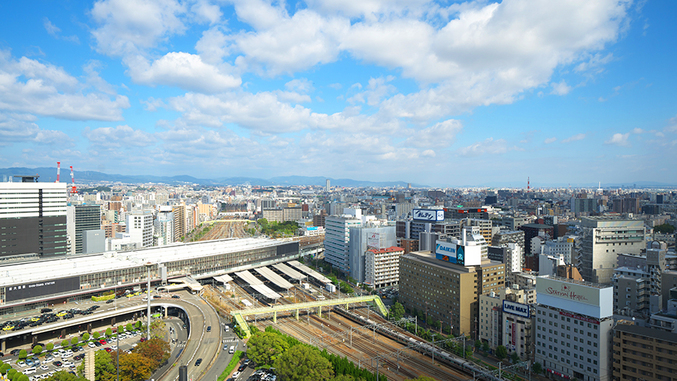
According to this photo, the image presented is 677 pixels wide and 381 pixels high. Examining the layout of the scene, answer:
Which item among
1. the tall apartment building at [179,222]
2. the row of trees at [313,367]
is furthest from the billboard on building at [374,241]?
the tall apartment building at [179,222]

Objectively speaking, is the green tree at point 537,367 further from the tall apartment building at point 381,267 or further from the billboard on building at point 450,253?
the tall apartment building at point 381,267

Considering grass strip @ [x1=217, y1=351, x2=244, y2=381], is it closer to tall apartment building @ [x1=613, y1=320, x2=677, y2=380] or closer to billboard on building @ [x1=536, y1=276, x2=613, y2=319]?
billboard on building @ [x1=536, y1=276, x2=613, y2=319]

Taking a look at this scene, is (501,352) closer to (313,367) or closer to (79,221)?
(313,367)

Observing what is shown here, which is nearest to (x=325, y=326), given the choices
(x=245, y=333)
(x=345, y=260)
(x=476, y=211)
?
(x=245, y=333)

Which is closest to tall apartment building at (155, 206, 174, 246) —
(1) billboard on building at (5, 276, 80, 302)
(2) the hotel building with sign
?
(1) billboard on building at (5, 276, 80, 302)

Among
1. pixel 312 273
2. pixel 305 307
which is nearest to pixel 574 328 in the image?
pixel 305 307
